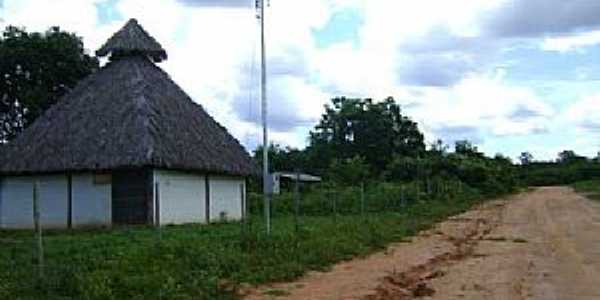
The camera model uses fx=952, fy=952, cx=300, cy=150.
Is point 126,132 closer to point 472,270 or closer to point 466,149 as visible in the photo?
point 472,270

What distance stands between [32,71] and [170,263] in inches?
1243

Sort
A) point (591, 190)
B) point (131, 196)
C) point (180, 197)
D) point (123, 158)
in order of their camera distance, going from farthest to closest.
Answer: point (591, 190) → point (180, 197) → point (131, 196) → point (123, 158)

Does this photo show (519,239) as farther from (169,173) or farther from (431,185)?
(431,185)

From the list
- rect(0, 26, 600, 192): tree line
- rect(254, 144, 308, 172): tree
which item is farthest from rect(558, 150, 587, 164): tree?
rect(254, 144, 308, 172): tree

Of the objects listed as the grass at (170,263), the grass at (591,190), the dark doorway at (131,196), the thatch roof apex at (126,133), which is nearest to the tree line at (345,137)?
the grass at (591,190)

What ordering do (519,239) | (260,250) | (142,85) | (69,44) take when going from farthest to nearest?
(69,44) → (142,85) → (519,239) → (260,250)

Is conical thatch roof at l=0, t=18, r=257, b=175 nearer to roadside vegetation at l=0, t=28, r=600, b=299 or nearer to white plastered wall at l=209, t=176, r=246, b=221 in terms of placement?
white plastered wall at l=209, t=176, r=246, b=221

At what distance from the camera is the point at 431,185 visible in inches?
1987

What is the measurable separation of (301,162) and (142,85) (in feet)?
167

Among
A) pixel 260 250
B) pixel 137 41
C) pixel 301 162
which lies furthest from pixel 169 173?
pixel 301 162

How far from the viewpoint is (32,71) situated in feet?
146

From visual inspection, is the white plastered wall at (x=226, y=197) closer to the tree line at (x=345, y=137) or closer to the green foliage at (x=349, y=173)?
the tree line at (x=345, y=137)

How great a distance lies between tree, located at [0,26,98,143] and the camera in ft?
145

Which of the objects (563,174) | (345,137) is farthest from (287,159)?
(563,174)
